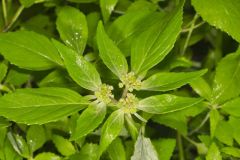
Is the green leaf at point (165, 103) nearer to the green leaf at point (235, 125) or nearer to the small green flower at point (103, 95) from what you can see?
the small green flower at point (103, 95)

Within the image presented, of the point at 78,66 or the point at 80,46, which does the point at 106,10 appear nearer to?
the point at 80,46

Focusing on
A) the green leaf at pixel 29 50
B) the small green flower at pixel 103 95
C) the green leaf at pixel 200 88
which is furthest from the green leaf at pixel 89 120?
the green leaf at pixel 200 88

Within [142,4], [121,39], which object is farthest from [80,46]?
[142,4]

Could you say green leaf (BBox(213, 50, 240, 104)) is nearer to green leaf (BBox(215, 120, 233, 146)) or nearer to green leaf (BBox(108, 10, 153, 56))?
green leaf (BBox(215, 120, 233, 146))

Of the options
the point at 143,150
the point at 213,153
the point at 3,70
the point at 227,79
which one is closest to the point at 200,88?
the point at 227,79

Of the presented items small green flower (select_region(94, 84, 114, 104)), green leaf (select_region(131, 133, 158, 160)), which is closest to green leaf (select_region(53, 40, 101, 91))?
small green flower (select_region(94, 84, 114, 104))

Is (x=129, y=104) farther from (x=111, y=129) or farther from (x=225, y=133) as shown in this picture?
(x=225, y=133)

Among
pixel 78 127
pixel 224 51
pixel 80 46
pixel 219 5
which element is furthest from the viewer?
pixel 224 51
